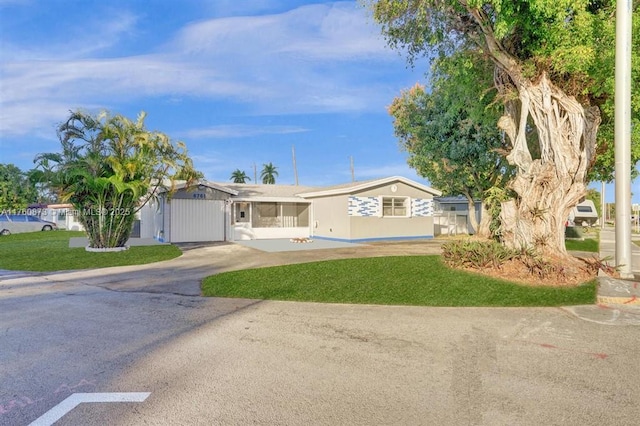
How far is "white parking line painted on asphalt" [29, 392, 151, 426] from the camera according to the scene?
3033 millimetres

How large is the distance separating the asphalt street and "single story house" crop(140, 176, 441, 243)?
12984mm

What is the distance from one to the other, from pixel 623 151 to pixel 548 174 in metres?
1.65

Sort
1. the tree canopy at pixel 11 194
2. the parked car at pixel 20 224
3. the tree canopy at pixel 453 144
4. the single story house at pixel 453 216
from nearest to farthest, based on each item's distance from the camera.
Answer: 1. the tree canopy at pixel 453 144
2. the parked car at pixel 20 224
3. the single story house at pixel 453 216
4. the tree canopy at pixel 11 194

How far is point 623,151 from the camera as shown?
8.80m

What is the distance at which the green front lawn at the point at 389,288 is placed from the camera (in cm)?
724

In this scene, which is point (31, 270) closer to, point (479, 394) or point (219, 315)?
point (219, 315)

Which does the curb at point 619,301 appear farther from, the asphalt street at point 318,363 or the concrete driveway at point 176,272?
the concrete driveway at point 176,272

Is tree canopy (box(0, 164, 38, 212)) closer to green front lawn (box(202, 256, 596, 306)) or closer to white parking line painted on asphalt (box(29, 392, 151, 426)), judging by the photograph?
green front lawn (box(202, 256, 596, 306))

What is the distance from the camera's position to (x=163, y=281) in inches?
371

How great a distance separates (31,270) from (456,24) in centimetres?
1441

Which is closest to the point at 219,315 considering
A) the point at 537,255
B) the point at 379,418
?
the point at 379,418

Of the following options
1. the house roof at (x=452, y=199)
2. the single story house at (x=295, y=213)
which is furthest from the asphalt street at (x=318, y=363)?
the house roof at (x=452, y=199)

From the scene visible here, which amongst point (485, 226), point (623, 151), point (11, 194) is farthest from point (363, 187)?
point (11, 194)

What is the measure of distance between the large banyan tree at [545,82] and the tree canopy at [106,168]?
34.3 feet
